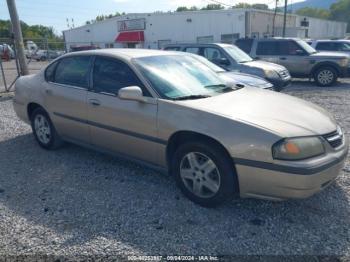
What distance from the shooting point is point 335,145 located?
124 inches

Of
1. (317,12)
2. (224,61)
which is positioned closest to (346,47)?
(224,61)

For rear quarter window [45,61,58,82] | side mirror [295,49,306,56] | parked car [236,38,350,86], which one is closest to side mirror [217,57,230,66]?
parked car [236,38,350,86]

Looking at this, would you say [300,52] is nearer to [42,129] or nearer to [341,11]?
[42,129]

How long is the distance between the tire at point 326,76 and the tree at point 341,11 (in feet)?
364

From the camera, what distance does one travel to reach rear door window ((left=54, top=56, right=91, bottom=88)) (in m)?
4.42

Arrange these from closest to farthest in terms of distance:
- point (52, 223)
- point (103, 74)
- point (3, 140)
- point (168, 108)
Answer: point (52, 223) → point (168, 108) → point (103, 74) → point (3, 140)

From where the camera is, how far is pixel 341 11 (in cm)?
10781

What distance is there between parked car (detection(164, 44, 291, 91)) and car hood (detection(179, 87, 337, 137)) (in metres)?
5.48

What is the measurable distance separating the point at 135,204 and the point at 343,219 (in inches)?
83.2

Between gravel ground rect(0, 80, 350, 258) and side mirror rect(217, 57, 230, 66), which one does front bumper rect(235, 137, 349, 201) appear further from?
side mirror rect(217, 57, 230, 66)

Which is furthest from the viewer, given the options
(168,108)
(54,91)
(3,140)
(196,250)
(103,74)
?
(3,140)

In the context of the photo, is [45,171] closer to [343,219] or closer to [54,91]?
[54,91]

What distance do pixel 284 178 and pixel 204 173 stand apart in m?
0.82

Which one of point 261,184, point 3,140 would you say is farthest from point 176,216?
point 3,140
